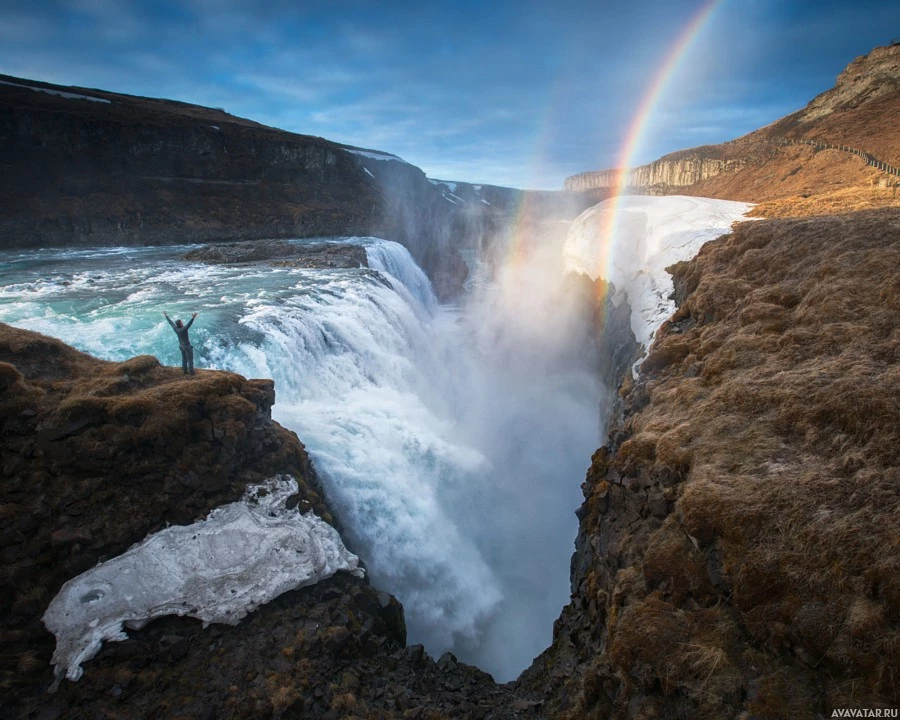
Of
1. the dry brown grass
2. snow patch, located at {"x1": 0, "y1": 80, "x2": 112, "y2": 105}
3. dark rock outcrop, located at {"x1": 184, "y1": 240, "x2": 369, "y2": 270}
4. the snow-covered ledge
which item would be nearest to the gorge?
the dry brown grass


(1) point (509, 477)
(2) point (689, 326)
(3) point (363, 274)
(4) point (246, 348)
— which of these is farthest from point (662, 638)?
(3) point (363, 274)

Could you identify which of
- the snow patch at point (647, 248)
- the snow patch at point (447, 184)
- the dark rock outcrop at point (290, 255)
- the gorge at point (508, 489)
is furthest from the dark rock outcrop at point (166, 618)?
the snow patch at point (447, 184)

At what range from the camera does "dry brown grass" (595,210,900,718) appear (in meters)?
3.37

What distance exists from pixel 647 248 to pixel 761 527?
15.3m

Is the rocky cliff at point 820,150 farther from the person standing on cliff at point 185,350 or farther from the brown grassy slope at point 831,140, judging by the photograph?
the person standing on cliff at point 185,350

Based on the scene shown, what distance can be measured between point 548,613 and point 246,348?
10.2 meters

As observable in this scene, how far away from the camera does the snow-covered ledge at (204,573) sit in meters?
5.25

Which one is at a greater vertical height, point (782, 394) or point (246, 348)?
point (782, 394)

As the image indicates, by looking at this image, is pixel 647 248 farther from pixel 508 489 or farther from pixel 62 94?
pixel 62 94

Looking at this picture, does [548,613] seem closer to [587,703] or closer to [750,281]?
[587,703]

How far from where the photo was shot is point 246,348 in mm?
12164

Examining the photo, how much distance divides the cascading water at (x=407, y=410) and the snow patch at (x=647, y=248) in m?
3.56

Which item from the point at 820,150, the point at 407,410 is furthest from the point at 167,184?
the point at 820,150

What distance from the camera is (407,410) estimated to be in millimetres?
14203
